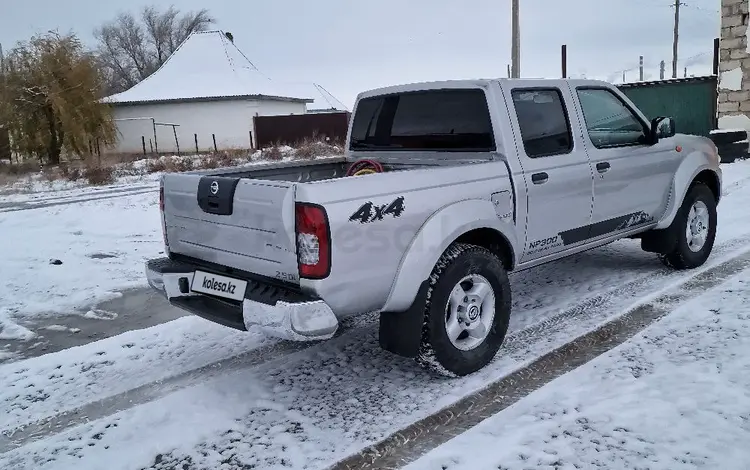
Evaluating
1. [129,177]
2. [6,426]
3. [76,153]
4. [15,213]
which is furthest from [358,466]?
[76,153]

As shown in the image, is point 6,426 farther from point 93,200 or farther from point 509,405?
point 93,200

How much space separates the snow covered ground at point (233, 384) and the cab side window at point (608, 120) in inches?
52.3

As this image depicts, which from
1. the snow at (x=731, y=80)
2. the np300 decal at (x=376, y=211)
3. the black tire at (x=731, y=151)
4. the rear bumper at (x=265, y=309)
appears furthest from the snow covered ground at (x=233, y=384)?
the snow at (x=731, y=80)

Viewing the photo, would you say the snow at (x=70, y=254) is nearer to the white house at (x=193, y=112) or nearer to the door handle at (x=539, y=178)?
the door handle at (x=539, y=178)

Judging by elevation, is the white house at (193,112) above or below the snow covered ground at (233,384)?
above

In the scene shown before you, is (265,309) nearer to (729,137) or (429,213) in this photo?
(429,213)

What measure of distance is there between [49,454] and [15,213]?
967cm

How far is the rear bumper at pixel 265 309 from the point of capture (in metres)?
3.14

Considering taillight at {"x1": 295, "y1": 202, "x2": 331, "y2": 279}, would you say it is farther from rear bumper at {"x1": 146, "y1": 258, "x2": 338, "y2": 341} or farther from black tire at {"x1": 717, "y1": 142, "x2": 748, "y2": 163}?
black tire at {"x1": 717, "y1": 142, "x2": 748, "y2": 163}

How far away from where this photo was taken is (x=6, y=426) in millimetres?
3572

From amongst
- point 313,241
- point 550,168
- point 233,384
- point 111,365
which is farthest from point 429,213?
point 111,365

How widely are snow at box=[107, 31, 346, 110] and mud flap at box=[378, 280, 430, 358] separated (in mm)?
36584

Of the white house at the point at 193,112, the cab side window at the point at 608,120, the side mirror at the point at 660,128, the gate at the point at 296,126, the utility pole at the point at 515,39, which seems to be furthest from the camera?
the white house at the point at 193,112

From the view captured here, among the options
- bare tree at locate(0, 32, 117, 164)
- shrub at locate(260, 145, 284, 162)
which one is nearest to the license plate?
shrub at locate(260, 145, 284, 162)
